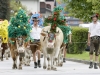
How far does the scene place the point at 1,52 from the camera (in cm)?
→ 2959

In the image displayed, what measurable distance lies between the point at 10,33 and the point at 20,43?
575 mm

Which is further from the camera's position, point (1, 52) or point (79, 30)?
point (79, 30)

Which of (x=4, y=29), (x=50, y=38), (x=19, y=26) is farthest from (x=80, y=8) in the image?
(x=50, y=38)

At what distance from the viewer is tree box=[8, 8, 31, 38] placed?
69.2 feet

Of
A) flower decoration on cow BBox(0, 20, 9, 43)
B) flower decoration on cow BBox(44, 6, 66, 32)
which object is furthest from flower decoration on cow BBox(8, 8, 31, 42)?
flower decoration on cow BBox(0, 20, 9, 43)

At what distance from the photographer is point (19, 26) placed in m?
21.0

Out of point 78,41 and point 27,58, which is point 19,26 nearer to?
point 27,58

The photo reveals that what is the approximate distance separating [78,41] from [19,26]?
17667mm

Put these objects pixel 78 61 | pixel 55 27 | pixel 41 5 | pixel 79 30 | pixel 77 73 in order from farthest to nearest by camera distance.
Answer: pixel 41 5
pixel 79 30
pixel 78 61
pixel 55 27
pixel 77 73

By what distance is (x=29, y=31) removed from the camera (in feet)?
69.9

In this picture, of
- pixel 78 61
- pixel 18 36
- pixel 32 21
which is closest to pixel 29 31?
pixel 18 36

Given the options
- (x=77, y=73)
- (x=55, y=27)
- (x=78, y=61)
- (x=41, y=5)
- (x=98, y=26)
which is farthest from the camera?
(x=41, y=5)

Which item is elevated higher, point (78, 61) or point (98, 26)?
point (98, 26)

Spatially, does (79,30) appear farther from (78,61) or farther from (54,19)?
(54,19)
